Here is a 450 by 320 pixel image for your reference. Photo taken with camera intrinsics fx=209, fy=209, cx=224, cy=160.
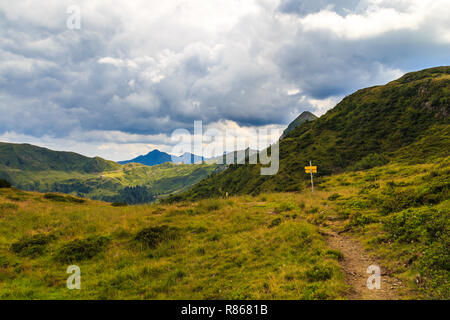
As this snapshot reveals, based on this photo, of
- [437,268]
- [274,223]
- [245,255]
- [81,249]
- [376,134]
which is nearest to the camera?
[437,268]

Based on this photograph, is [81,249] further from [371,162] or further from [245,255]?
[371,162]

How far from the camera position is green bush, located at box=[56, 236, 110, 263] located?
10.2m

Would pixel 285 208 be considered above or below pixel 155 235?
above

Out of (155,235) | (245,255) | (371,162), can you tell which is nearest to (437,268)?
(245,255)

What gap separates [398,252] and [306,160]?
2402 inches

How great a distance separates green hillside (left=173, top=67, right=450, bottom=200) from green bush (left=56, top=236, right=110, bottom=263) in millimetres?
39096

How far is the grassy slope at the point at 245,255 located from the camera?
21.8ft

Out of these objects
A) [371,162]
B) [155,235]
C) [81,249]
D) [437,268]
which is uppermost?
[371,162]

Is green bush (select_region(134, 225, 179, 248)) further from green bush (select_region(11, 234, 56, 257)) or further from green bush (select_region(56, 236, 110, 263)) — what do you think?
green bush (select_region(11, 234, 56, 257))

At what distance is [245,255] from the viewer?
9.34 metres

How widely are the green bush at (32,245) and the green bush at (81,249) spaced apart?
1.19 metres

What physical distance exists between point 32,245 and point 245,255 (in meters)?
11.5
